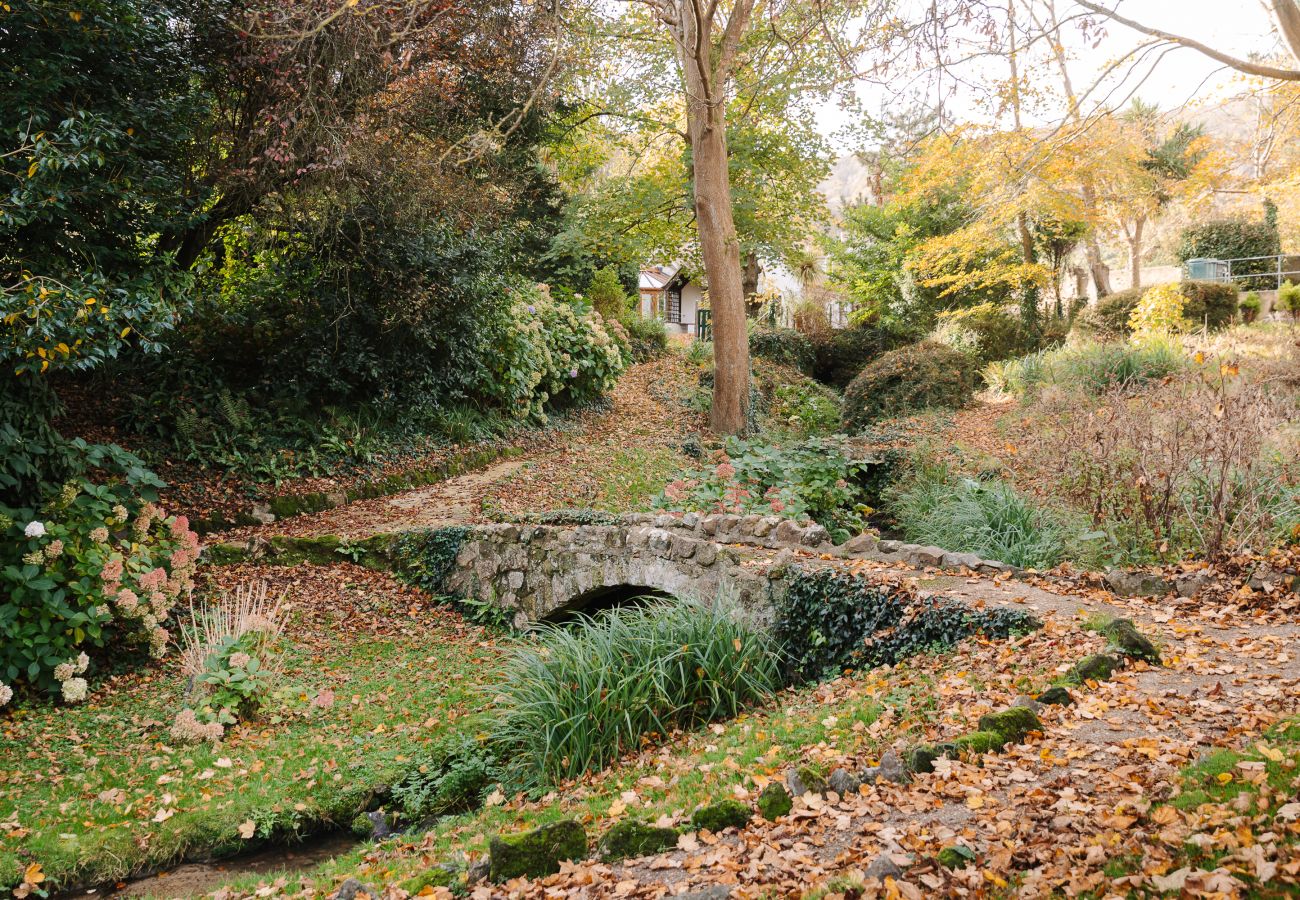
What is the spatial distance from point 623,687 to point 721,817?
76.9 inches

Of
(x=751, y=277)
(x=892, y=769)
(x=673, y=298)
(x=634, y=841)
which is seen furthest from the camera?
(x=673, y=298)

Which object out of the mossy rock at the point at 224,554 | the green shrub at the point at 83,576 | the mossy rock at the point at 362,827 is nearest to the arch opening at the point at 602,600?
the mossy rock at the point at 362,827

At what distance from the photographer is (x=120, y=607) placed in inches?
280

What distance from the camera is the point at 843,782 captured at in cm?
373

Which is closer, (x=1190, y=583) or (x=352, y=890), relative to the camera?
(x=352, y=890)

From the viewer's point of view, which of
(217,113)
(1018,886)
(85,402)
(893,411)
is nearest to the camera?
(1018,886)

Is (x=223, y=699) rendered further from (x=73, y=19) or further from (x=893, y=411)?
(x=893, y=411)

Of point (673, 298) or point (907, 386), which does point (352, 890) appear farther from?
point (673, 298)

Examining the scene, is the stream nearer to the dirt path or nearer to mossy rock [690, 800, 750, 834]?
mossy rock [690, 800, 750, 834]

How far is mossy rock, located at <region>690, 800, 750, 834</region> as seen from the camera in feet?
11.9

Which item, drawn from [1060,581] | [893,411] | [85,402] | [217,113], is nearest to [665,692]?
[1060,581]

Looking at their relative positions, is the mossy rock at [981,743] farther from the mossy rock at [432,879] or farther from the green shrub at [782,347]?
the green shrub at [782,347]

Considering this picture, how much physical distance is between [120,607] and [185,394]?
423 cm

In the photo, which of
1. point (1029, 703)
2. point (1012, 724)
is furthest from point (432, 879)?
point (1029, 703)
